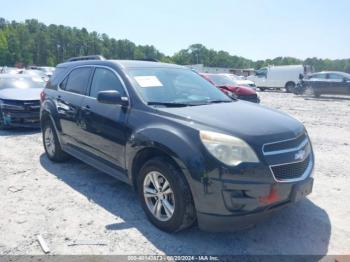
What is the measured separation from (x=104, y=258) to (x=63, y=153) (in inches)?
120

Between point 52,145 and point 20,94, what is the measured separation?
152 inches

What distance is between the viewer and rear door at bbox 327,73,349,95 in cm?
1969

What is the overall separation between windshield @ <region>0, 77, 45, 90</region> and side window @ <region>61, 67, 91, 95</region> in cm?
520

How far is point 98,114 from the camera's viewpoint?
4.27 metres

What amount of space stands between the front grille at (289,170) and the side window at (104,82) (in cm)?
200

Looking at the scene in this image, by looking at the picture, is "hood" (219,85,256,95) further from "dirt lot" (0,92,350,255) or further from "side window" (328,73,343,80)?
"side window" (328,73,343,80)

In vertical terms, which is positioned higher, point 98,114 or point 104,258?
point 98,114

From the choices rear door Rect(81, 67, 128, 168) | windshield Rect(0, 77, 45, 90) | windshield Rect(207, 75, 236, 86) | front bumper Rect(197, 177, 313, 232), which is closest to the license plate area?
front bumper Rect(197, 177, 313, 232)

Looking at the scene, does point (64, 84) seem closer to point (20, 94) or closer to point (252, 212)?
point (252, 212)

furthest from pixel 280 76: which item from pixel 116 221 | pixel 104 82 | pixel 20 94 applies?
pixel 116 221

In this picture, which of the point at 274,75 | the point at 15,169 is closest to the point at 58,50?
the point at 274,75

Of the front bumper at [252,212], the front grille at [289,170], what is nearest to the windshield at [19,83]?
the front bumper at [252,212]

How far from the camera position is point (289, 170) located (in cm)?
311

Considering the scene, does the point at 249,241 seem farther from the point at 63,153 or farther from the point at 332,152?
the point at 332,152
